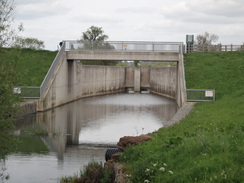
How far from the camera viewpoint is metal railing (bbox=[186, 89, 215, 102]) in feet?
96.8

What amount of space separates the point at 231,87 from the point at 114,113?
375 inches

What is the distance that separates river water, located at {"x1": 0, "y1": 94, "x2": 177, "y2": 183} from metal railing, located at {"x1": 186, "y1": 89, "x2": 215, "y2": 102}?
2424 millimetres

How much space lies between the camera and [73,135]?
74.8 feet

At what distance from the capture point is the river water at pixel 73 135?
14680mm

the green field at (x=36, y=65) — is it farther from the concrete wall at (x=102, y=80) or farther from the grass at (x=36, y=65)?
the concrete wall at (x=102, y=80)

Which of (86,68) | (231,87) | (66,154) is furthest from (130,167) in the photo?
(86,68)

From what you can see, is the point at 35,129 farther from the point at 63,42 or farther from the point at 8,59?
the point at 63,42

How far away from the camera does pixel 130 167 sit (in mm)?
10469

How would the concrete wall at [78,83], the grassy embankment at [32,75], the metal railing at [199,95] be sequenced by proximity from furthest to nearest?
the concrete wall at [78,83] < the metal railing at [199,95] < the grassy embankment at [32,75]

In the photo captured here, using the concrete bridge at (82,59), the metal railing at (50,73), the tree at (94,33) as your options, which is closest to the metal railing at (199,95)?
the concrete bridge at (82,59)

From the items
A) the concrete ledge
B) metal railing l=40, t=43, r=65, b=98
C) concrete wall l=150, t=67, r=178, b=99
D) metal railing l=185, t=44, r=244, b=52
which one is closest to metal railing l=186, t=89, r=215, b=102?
the concrete ledge

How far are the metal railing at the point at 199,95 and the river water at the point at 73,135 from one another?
7.95 ft

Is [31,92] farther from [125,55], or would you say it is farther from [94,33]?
[94,33]

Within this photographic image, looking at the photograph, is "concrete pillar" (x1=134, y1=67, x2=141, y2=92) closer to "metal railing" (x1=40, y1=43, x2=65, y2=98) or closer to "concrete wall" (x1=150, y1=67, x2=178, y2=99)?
"concrete wall" (x1=150, y1=67, x2=178, y2=99)
